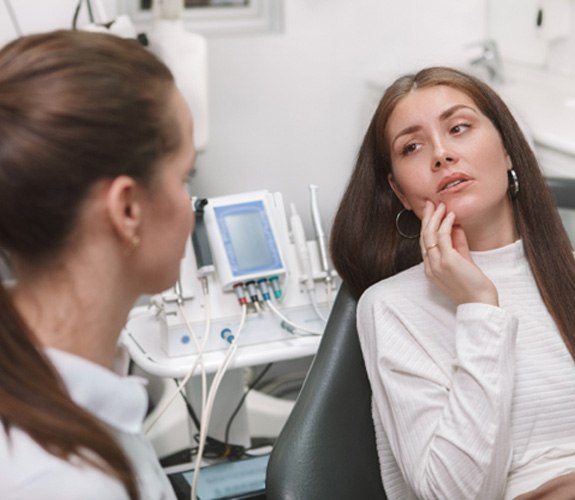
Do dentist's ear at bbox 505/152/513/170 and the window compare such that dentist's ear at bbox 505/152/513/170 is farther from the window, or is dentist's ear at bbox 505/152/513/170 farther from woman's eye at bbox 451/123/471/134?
the window

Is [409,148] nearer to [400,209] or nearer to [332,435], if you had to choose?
[400,209]

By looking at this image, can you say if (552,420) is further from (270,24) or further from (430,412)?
(270,24)

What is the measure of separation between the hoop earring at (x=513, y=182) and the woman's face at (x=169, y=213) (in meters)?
0.80

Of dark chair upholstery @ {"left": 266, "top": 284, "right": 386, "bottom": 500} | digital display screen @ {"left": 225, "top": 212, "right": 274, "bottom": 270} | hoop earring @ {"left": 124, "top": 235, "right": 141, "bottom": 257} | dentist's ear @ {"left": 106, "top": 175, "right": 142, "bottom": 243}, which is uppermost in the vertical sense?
dentist's ear @ {"left": 106, "top": 175, "right": 142, "bottom": 243}

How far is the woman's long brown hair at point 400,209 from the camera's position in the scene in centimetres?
166

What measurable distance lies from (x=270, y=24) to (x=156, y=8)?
63 cm

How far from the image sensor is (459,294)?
152 centimetres

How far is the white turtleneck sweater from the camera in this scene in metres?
1.41

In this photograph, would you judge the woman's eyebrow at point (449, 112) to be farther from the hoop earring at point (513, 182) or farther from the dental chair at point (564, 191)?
the dental chair at point (564, 191)

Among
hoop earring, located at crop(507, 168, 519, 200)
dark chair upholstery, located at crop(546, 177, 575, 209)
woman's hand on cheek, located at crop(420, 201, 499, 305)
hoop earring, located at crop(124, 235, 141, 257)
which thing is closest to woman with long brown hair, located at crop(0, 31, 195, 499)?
hoop earring, located at crop(124, 235, 141, 257)

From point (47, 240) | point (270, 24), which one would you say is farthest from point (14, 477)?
point (270, 24)

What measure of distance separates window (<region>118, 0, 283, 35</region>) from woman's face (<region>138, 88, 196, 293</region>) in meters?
1.78

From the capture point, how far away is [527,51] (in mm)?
2967

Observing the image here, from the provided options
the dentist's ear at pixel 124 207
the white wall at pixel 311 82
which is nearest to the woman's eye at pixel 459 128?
the dentist's ear at pixel 124 207
